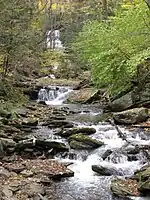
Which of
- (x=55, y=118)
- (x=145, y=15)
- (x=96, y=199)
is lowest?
(x=96, y=199)

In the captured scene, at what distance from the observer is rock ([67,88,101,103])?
22.3 metres

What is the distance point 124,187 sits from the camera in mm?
8828

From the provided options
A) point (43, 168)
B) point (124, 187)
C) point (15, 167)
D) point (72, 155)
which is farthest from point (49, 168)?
point (124, 187)

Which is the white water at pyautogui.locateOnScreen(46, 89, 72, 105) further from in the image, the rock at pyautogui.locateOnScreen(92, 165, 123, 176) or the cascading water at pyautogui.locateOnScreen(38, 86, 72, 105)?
the rock at pyautogui.locateOnScreen(92, 165, 123, 176)

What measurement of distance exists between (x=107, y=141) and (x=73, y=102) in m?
10.1

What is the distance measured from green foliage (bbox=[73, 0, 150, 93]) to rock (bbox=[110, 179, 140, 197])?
6.88 m

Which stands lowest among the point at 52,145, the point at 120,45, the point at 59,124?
the point at 52,145

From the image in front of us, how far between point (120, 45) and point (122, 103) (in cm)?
283

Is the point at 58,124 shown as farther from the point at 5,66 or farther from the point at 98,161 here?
the point at 5,66

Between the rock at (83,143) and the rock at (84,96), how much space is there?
970 centimetres

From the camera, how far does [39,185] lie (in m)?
9.08

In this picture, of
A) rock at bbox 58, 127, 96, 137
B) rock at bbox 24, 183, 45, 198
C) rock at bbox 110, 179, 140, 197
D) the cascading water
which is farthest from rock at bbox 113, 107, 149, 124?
the cascading water

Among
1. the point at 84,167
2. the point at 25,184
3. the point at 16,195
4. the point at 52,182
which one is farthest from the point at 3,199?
the point at 84,167

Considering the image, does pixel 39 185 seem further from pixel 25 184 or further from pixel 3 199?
pixel 3 199
